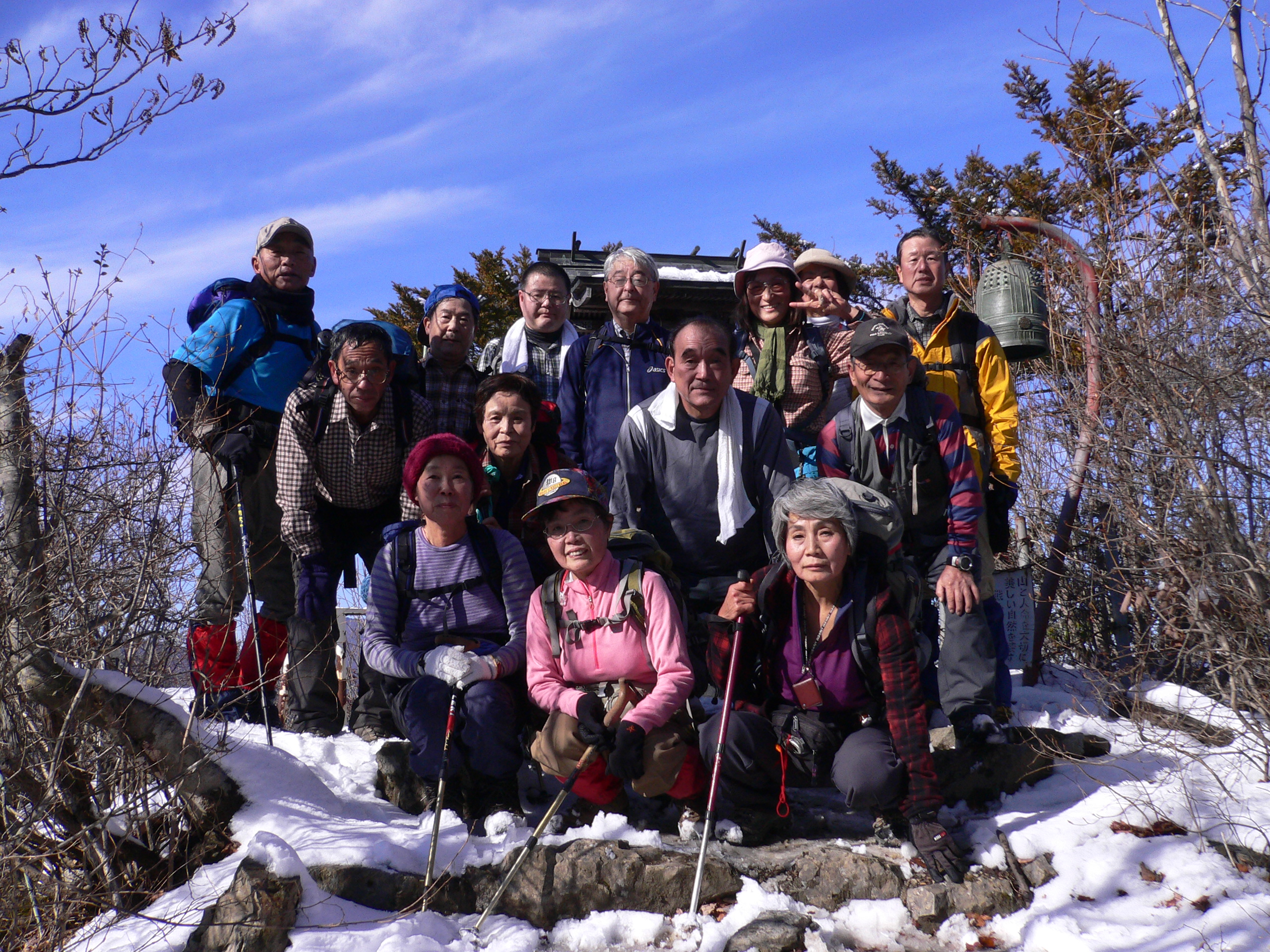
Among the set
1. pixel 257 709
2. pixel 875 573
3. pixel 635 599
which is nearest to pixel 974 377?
pixel 875 573

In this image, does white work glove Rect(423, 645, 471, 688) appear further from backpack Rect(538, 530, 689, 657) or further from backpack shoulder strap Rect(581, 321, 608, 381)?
backpack shoulder strap Rect(581, 321, 608, 381)

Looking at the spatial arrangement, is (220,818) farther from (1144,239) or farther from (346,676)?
(1144,239)

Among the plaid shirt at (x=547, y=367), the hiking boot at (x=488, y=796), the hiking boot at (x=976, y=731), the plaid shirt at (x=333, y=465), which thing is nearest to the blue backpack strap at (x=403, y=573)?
the plaid shirt at (x=333, y=465)

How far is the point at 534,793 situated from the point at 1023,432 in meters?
5.32

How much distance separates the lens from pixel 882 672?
12.2 ft

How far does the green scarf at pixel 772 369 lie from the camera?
4.93 meters

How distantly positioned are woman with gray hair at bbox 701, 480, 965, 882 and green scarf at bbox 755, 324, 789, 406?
1.09m

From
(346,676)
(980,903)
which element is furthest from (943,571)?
(346,676)

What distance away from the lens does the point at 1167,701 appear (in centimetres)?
482

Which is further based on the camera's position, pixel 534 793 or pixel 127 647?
pixel 534 793

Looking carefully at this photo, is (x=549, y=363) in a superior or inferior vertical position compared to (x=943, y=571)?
superior

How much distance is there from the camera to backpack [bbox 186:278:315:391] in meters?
4.91

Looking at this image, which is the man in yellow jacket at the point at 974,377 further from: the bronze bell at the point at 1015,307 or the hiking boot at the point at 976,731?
the bronze bell at the point at 1015,307

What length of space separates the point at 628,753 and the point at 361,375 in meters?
2.31
